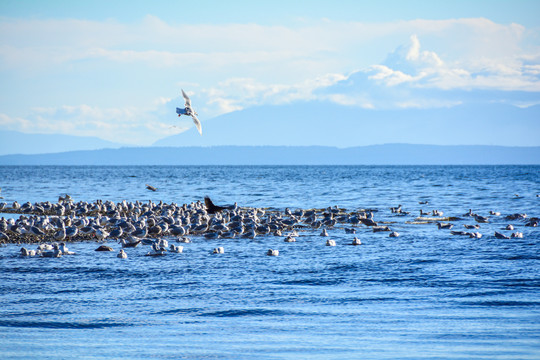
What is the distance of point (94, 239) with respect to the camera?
2230 cm

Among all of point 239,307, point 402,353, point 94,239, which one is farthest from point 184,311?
point 94,239

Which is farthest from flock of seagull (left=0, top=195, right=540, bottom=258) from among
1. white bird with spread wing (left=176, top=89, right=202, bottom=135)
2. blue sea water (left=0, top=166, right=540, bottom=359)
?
white bird with spread wing (left=176, top=89, right=202, bottom=135)

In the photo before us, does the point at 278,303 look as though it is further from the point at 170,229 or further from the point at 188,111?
the point at 170,229

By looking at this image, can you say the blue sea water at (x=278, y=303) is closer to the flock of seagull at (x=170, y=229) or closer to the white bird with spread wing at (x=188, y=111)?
the flock of seagull at (x=170, y=229)

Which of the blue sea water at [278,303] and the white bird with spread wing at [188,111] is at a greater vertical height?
the white bird with spread wing at [188,111]

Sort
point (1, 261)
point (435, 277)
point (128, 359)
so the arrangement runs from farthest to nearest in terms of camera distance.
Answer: point (1, 261), point (435, 277), point (128, 359)

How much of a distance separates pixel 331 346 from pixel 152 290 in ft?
17.8

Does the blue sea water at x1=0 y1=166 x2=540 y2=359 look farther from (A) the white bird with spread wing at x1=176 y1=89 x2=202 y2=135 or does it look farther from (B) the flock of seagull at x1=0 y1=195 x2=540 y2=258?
(A) the white bird with spread wing at x1=176 y1=89 x2=202 y2=135

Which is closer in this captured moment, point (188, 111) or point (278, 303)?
point (278, 303)

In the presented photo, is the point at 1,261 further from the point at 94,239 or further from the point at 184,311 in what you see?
the point at 184,311

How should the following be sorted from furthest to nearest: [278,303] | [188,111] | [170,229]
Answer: [170,229] < [188,111] < [278,303]

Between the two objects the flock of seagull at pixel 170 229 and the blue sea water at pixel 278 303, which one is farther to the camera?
the flock of seagull at pixel 170 229

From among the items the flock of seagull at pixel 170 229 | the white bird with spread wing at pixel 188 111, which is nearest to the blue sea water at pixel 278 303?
the flock of seagull at pixel 170 229

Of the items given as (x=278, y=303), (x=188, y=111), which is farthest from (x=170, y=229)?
(x=278, y=303)
